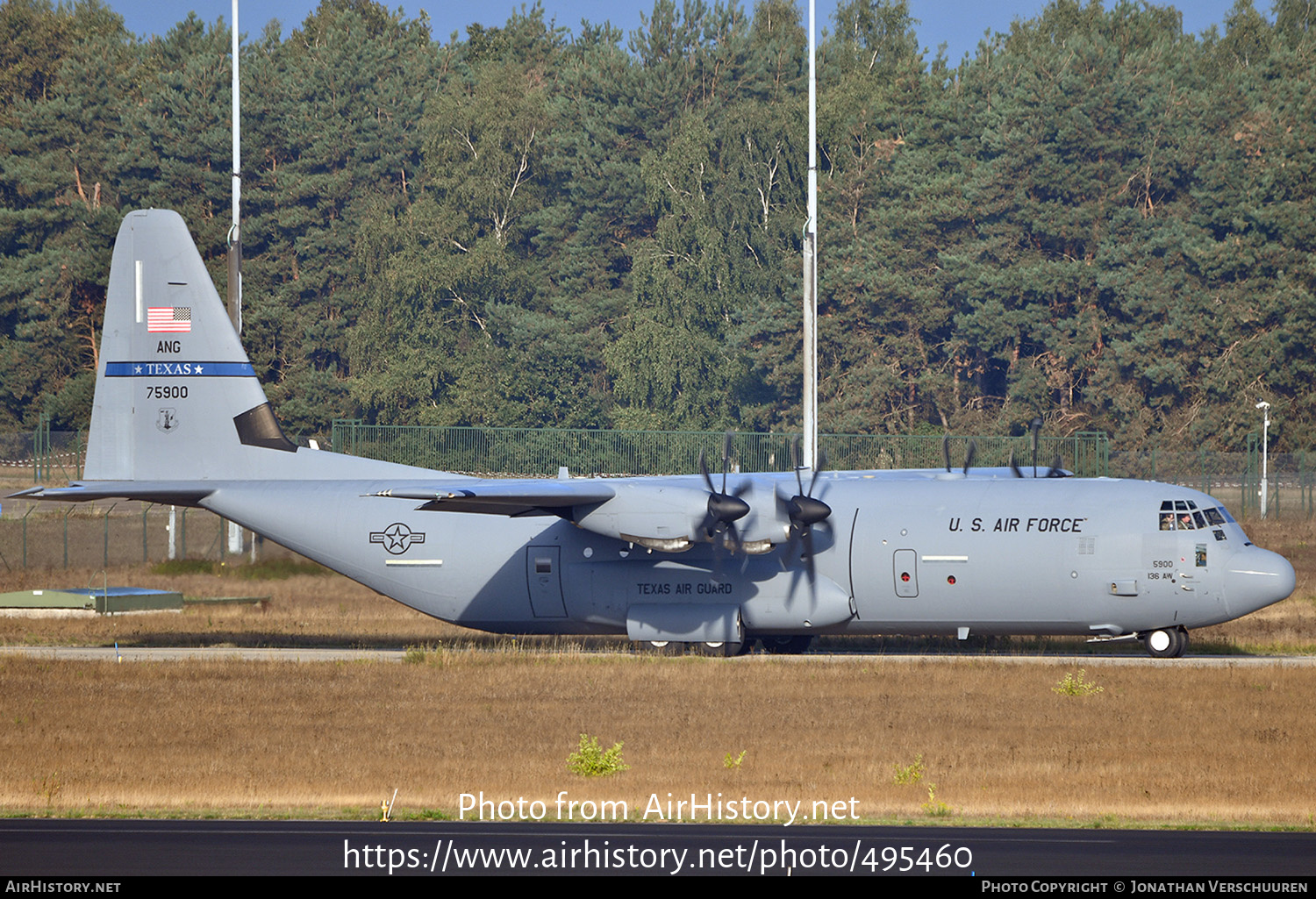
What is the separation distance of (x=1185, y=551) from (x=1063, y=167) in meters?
53.2

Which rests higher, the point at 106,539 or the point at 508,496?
the point at 508,496

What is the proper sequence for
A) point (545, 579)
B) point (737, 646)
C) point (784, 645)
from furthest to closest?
point (784, 645), point (545, 579), point (737, 646)

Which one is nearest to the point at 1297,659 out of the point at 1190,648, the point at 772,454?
the point at 1190,648

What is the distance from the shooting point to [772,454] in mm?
60938

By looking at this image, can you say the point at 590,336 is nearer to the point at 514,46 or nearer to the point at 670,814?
the point at 514,46

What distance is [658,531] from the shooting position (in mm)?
25609

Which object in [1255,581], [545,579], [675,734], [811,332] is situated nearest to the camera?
[675,734]

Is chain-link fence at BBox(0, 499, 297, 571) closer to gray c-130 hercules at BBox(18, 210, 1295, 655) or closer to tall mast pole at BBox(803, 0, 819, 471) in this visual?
gray c-130 hercules at BBox(18, 210, 1295, 655)

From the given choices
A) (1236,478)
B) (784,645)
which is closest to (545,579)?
(784,645)

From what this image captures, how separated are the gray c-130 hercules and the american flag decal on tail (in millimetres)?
24

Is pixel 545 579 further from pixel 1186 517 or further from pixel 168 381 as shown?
pixel 1186 517

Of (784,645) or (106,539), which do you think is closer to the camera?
(784,645)

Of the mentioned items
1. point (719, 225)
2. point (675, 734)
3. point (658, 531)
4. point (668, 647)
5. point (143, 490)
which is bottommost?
point (675, 734)

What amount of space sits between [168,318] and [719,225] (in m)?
55.4
